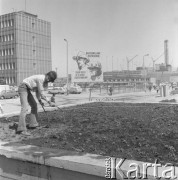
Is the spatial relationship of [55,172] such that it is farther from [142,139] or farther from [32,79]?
[32,79]

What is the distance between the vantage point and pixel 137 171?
9.06 ft

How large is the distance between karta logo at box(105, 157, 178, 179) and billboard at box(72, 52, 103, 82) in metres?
30.7

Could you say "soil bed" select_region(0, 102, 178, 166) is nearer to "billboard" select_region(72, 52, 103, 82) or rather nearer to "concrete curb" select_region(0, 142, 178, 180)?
"concrete curb" select_region(0, 142, 178, 180)

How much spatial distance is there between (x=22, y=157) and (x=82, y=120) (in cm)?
263

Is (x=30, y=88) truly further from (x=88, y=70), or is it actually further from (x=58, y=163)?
(x=88, y=70)

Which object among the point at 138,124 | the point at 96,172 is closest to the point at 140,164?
the point at 96,172

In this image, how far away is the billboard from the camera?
34.2m

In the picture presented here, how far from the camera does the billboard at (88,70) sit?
34.2m

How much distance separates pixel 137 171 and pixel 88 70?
109ft

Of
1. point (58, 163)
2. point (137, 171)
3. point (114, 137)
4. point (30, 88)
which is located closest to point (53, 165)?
point (58, 163)

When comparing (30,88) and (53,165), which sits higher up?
(30,88)

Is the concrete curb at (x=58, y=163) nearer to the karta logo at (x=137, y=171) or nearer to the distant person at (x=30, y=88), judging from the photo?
the karta logo at (x=137, y=171)

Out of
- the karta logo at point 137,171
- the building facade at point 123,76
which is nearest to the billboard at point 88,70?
the karta logo at point 137,171

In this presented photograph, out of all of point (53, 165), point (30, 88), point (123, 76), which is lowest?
point (53, 165)
